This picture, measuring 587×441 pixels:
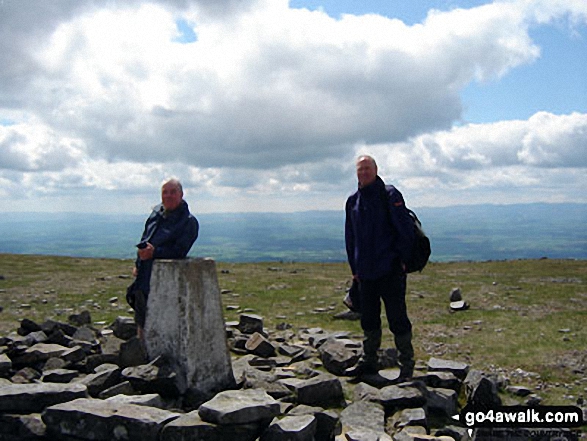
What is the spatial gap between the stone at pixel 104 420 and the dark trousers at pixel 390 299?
4.03 meters

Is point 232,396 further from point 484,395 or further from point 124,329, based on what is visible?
point 124,329

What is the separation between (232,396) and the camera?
632 centimetres

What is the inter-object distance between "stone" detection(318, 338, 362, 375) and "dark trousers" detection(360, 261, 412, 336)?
97cm

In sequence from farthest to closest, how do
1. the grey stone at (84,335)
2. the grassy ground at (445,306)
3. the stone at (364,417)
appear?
1. the grey stone at (84,335)
2. the grassy ground at (445,306)
3. the stone at (364,417)

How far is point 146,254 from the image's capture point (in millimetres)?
8547

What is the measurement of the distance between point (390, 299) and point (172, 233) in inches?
156

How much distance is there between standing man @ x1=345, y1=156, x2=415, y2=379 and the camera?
27.5 feet

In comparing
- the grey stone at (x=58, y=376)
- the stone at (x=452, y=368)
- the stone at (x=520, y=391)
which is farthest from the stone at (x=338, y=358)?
the grey stone at (x=58, y=376)

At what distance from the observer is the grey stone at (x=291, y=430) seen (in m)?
5.79

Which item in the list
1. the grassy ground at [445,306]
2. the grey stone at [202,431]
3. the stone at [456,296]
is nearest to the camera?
the grey stone at [202,431]

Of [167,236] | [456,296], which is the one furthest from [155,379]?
[456,296]

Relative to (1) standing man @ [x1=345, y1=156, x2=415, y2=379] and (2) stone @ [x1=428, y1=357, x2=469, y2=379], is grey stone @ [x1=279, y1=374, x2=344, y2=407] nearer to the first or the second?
(1) standing man @ [x1=345, y1=156, x2=415, y2=379]

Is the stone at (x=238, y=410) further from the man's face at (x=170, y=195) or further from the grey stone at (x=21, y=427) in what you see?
the man's face at (x=170, y=195)

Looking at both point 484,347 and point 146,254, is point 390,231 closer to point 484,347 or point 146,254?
point 146,254
